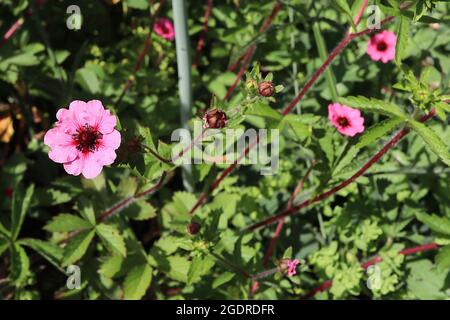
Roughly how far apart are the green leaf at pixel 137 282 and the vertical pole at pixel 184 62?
0.50 m

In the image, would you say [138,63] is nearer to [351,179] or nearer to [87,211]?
[87,211]

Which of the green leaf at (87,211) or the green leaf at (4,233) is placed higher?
the green leaf at (87,211)

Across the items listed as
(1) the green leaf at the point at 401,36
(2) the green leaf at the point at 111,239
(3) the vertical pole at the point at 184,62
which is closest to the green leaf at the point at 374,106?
(1) the green leaf at the point at 401,36

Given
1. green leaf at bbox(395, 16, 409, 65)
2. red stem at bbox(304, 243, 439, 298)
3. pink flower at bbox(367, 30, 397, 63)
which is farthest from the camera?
pink flower at bbox(367, 30, 397, 63)

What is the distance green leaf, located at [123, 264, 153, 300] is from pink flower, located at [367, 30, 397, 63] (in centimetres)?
152

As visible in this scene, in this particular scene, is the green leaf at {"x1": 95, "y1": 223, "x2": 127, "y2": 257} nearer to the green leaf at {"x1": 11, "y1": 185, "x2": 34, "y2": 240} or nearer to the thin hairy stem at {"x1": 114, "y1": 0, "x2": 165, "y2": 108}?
the green leaf at {"x1": 11, "y1": 185, "x2": 34, "y2": 240}

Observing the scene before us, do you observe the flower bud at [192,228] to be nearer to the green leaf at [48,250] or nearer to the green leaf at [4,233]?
the green leaf at [48,250]

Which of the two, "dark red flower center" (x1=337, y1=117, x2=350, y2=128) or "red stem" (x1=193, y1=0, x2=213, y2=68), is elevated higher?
"red stem" (x1=193, y1=0, x2=213, y2=68)

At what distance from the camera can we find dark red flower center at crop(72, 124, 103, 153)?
5.20 ft

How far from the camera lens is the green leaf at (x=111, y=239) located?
212 centimetres

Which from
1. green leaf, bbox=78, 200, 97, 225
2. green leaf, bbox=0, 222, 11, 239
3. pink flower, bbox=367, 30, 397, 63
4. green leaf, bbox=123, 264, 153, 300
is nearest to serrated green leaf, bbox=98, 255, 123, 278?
green leaf, bbox=123, 264, 153, 300

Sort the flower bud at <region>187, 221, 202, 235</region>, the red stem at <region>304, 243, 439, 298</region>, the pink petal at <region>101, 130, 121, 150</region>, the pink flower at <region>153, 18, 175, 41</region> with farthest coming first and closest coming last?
1. the pink flower at <region>153, 18, 175, 41</region>
2. the red stem at <region>304, 243, 439, 298</region>
3. the flower bud at <region>187, 221, 202, 235</region>
4. the pink petal at <region>101, 130, 121, 150</region>

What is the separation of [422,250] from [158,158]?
4.61 ft
